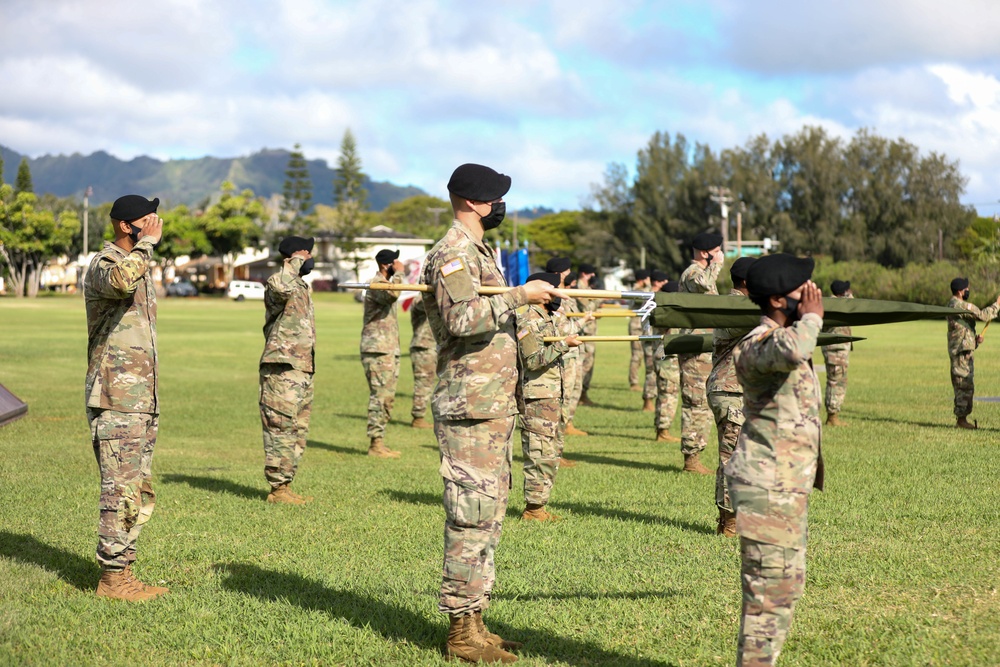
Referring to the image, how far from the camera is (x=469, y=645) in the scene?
18.0ft

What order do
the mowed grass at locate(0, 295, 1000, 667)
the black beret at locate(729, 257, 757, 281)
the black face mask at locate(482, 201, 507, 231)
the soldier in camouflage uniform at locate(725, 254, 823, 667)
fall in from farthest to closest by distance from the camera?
the black beret at locate(729, 257, 757, 281), the mowed grass at locate(0, 295, 1000, 667), the black face mask at locate(482, 201, 507, 231), the soldier in camouflage uniform at locate(725, 254, 823, 667)

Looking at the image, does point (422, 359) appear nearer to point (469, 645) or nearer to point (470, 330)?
point (469, 645)

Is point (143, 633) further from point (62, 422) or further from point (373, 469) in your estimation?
point (62, 422)

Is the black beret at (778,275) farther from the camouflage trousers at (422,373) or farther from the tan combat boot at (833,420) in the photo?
the tan combat boot at (833,420)

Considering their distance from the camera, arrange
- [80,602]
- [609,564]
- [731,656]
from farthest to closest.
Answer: [609,564] → [80,602] → [731,656]

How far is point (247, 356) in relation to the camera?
30.4 m

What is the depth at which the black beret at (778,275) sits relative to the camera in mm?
4703

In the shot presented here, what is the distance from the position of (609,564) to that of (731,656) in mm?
1933

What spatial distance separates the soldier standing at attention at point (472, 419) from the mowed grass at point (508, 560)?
383mm

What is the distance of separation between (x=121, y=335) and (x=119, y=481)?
0.99 m

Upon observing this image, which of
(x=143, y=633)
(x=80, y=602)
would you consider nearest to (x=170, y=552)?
(x=80, y=602)

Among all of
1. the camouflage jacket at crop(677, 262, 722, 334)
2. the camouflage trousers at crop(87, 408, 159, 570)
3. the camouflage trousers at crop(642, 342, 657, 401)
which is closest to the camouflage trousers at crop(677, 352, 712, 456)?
the camouflage jacket at crop(677, 262, 722, 334)

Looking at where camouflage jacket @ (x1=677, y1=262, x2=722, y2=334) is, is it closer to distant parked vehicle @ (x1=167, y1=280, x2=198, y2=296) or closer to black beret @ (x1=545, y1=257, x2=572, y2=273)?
black beret @ (x1=545, y1=257, x2=572, y2=273)

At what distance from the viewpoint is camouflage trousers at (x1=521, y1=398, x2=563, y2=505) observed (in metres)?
9.04
